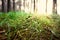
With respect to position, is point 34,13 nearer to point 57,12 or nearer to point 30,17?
point 30,17

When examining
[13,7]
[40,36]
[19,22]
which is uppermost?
[13,7]

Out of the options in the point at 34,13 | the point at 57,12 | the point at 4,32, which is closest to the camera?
the point at 4,32

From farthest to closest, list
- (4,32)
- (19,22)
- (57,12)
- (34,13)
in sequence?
(57,12) < (34,13) < (19,22) < (4,32)

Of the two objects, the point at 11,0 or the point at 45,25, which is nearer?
the point at 45,25

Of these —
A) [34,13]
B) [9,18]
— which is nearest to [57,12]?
[34,13]

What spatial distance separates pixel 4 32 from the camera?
78.4 inches

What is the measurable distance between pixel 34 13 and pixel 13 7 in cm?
34

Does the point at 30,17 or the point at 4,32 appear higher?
the point at 30,17

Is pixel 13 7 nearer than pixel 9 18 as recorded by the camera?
No

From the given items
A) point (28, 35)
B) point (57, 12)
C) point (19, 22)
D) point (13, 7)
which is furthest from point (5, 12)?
point (57, 12)

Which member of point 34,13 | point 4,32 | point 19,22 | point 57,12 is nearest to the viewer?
point 4,32

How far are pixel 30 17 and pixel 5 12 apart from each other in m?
0.41

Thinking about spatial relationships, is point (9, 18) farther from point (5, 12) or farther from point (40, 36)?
point (40, 36)

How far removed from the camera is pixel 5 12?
2.43 meters
